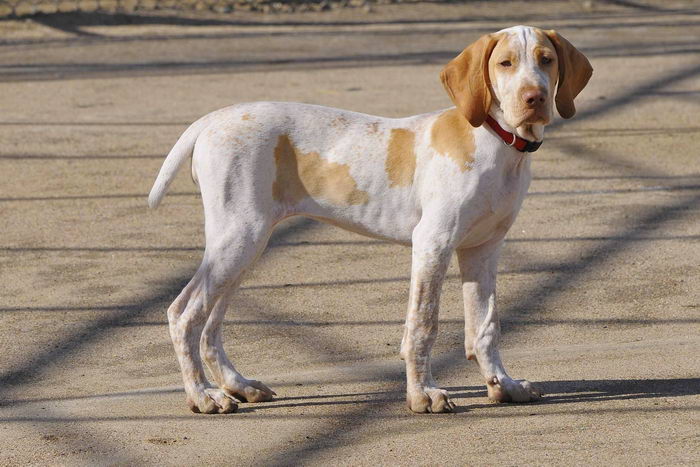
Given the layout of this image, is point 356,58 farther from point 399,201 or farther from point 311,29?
point 399,201

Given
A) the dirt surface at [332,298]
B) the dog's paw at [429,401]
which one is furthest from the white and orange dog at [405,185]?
the dirt surface at [332,298]

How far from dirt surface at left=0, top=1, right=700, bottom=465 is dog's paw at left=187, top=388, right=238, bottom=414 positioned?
0.04 m

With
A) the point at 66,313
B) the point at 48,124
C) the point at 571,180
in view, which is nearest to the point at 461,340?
the point at 66,313

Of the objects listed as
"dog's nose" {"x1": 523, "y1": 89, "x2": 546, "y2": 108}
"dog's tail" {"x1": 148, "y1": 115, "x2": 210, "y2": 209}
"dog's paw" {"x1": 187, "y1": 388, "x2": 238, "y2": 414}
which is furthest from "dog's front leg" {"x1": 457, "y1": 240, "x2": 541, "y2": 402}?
"dog's tail" {"x1": 148, "y1": 115, "x2": 210, "y2": 209}

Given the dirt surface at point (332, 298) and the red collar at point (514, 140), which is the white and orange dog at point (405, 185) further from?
the dirt surface at point (332, 298)

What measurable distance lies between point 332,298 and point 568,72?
1.98 m

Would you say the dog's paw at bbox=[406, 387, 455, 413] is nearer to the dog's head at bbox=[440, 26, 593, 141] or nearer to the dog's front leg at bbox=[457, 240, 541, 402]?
the dog's front leg at bbox=[457, 240, 541, 402]

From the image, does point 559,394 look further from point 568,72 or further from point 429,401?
point 568,72

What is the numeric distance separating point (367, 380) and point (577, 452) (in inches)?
40.2

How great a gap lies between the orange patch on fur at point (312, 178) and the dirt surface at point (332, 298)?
2.36 ft

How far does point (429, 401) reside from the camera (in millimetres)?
4293

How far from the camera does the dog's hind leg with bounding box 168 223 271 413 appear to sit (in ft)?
14.0

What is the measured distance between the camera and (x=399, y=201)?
4305 millimetres

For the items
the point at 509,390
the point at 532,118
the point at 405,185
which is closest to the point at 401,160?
the point at 405,185
